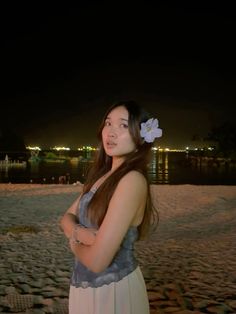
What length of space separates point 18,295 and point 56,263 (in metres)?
1.42

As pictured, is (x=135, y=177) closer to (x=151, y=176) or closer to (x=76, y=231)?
(x=76, y=231)

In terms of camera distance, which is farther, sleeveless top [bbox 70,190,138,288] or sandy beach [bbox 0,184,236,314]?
sandy beach [bbox 0,184,236,314]

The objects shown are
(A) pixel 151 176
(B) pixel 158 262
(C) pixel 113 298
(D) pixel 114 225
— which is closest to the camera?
(D) pixel 114 225

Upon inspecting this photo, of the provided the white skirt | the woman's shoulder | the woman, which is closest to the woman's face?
the woman

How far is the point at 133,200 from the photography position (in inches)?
57.4

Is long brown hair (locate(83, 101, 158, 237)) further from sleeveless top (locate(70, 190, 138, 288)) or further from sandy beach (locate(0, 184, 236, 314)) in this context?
sandy beach (locate(0, 184, 236, 314))

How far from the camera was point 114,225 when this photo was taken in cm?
142

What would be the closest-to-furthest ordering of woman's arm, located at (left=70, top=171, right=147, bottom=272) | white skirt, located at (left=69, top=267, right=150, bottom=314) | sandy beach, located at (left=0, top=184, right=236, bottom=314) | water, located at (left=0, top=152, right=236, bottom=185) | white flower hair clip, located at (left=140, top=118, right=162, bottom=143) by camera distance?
woman's arm, located at (left=70, top=171, right=147, bottom=272) < white skirt, located at (left=69, top=267, right=150, bottom=314) < white flower hair clip, located at (left=140, top=118, right=162, bottom=143) < sandy beach, located at (left=0, top=184, right=236, bottom=314) < water, located at (left=0, top=152, right=236, bottom=185)

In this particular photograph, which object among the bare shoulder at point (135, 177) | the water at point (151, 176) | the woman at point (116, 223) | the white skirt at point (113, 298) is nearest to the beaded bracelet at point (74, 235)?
the woman at point (116, 223)

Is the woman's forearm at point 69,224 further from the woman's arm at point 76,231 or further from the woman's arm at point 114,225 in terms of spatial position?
the woman's arm at point 114,225

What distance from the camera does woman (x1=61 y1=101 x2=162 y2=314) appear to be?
4.71 feet

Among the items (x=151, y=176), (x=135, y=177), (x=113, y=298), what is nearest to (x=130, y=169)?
(x=135, y=177)

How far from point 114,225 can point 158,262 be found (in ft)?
15.5

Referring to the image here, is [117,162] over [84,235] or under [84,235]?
over
